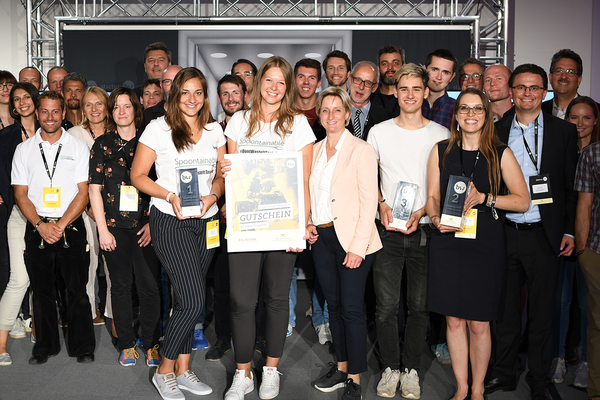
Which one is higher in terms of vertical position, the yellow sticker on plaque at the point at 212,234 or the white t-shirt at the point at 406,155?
the white t-shirt at the point at 406,155

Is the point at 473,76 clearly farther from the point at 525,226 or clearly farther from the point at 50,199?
the point at 50,199

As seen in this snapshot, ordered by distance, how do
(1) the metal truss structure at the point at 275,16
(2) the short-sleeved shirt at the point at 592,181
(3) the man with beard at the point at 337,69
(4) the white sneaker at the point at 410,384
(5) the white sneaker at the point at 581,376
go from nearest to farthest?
1. (2) the short-sleeved shirt at the point at 592,181
2. (4) the white sneaker at the point at 410,384
3. (5) the white sneaker at the point at 581,376
4. (3) the man with beard at the point at 337,69
5. (1) the metal truss structure at the point at 275,16

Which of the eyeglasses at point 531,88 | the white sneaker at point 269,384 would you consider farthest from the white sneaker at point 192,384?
the eyeglasses at point 531,88

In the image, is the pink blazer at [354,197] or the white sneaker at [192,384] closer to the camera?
the pink blazer at [354,197]

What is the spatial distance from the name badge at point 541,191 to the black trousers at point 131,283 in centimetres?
239

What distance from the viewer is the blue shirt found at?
285 centimetres

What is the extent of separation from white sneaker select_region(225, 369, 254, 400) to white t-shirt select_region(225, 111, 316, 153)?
131cm

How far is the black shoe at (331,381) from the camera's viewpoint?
2977mm

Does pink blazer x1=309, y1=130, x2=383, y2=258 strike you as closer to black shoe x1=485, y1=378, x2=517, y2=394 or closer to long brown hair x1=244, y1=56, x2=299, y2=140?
long brown hair x1=244, y1=56, x2=299, y2=140

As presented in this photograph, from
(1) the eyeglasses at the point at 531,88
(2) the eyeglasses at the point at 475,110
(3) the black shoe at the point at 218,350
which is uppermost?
(1) the eyeglasses at the point at 531,88

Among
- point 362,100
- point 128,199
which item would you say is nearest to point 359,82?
point 362,100

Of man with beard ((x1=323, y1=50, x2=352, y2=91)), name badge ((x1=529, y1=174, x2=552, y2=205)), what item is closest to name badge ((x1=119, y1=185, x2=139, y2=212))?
man with beard ((x1=323, y1=50, x2=352, y2=91))

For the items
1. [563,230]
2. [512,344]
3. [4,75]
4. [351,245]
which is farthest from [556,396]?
[4,75]

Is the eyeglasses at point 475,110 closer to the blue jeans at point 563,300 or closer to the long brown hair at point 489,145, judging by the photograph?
the long brown hair at point 489,145
